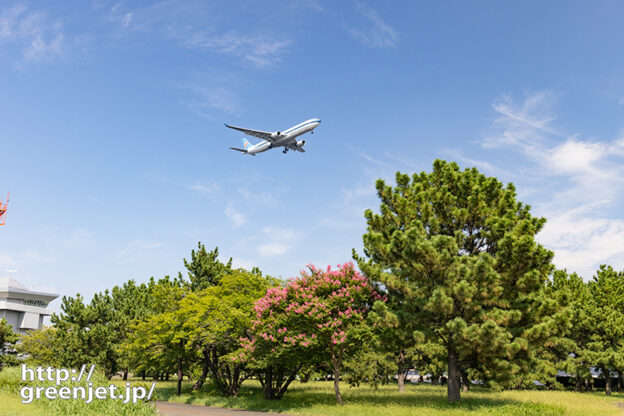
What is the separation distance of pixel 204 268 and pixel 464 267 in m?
29.3

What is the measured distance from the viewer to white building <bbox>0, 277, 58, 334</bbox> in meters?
83.2

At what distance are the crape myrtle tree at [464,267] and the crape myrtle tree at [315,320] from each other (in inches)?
65.8

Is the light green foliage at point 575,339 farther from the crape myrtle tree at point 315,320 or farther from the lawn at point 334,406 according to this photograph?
the crape myrtle tree at point 315,320

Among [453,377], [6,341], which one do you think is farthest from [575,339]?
[6,341]

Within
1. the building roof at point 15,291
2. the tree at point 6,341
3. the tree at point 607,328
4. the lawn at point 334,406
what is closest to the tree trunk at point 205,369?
the lawn at point 334,406

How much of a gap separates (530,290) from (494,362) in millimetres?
3974

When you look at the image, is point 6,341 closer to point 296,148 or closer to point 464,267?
point 296,148

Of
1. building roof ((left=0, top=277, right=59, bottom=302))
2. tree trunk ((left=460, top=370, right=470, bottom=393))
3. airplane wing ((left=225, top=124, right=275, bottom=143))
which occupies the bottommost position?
tree trunk ((left=460, top=370, right=470, bottom=393))

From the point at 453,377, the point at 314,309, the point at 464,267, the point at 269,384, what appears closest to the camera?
the point at 464,267

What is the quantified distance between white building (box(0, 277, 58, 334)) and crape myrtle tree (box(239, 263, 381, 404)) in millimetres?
74139

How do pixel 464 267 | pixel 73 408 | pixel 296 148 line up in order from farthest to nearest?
pixel 296 148 < pixel 464 267 < pixel 73 408

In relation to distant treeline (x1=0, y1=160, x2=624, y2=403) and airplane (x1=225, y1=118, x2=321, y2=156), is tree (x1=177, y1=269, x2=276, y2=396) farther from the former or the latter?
airplane (x1=225, y1=118, x2=321, y2=156)

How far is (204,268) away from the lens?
44.9 metres

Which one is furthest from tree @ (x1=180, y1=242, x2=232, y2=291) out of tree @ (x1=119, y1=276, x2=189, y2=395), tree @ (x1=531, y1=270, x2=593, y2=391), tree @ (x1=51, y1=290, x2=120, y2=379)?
tree @ (x1=531, y1=270, x2=593, y2=391)
